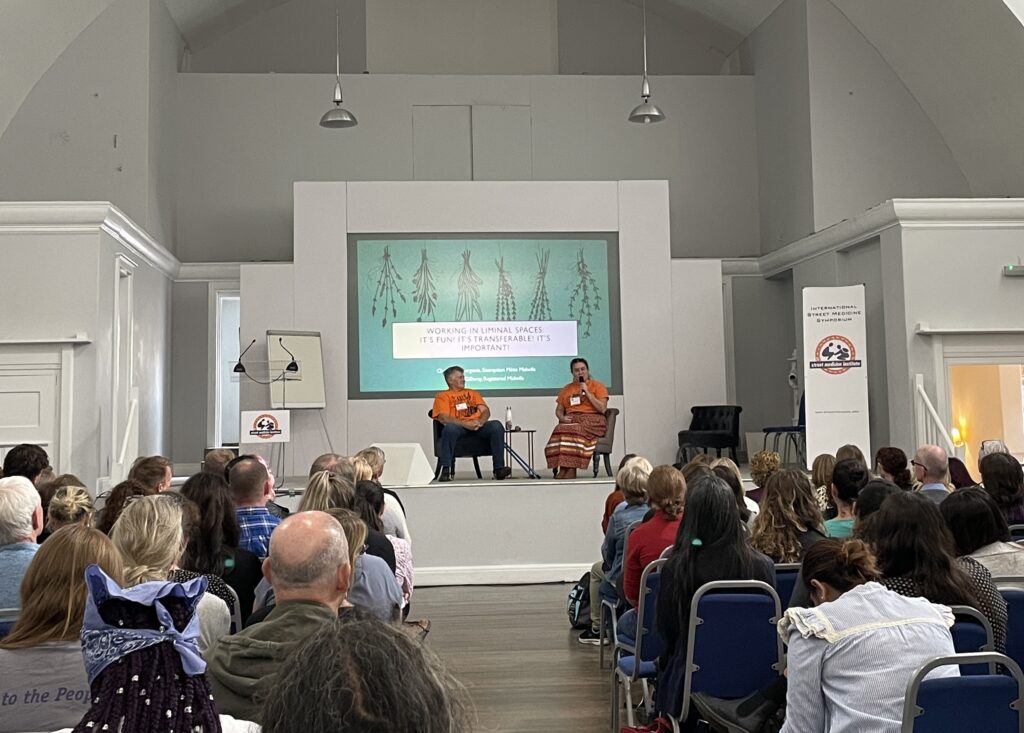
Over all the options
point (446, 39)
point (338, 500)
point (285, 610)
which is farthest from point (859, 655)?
point (446, 39)

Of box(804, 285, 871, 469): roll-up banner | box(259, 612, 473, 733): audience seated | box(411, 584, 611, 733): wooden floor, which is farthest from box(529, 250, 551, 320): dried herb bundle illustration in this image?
box(259, 612, 473, 733): audience seated

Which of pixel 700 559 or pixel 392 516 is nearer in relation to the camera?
pixel 700 559

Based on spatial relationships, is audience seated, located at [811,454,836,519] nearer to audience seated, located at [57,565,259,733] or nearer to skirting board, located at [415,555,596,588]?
Answer: skirting board, located at [415,555,596,588]

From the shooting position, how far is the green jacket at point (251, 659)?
5.73 feet

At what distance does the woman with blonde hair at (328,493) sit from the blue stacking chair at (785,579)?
57.1 inches

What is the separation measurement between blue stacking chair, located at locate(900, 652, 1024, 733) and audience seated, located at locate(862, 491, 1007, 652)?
1.49ft

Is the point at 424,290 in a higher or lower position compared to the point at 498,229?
lower

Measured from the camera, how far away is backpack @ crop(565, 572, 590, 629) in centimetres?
554

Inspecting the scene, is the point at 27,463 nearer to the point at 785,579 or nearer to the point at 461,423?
the point at 785,579

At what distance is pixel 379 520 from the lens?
366 cm

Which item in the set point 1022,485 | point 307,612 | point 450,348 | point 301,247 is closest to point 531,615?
point 1022,485

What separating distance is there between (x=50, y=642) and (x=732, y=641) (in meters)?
1.77

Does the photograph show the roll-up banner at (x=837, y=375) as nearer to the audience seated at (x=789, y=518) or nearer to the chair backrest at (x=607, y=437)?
the chair backrest at (x=607, y=437)

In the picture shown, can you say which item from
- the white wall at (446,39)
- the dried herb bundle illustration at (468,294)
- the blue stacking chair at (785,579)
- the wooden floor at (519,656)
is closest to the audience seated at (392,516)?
the wooden floor at (519,656)
